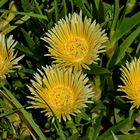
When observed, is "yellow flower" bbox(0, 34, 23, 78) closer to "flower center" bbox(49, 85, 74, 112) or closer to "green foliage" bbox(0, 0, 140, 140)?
"green foliage" bbox(0, 0, 140, 140)

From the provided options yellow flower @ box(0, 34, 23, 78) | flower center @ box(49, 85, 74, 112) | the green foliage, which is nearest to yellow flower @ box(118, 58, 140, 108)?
the green foliage

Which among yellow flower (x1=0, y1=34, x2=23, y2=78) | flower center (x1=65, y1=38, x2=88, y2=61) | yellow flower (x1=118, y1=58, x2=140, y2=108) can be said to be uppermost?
yellow flower (x1=0, y1=34, x2=23, y2=78)

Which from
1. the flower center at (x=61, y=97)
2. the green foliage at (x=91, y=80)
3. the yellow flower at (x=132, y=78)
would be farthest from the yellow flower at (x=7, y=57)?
the yellow flower at (x=132, y=78)

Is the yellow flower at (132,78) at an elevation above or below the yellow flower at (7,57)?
below

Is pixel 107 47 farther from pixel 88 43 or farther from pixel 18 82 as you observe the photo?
pixel 18 82

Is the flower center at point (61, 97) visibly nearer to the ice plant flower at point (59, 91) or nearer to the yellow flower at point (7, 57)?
the ice plant flower at point (59, 91)

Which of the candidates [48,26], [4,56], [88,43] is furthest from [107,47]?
[4,56]
